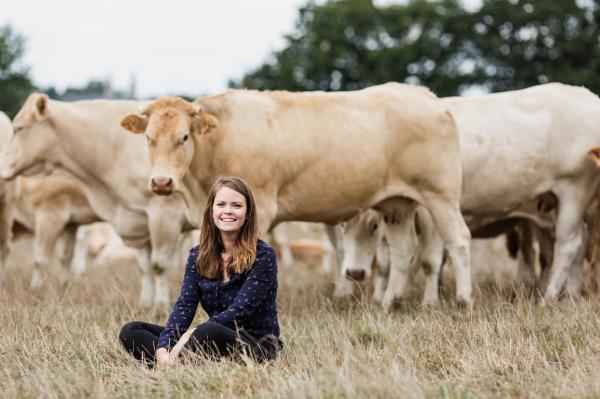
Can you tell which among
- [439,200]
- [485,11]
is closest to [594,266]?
[439,200]

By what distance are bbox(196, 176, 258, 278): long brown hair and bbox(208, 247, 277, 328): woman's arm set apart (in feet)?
0.21

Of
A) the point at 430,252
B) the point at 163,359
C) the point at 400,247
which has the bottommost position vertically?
the point at 430,252

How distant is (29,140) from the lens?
9188 millimetres

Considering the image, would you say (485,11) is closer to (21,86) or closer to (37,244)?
(21,86)

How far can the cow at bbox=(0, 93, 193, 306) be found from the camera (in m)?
9.08

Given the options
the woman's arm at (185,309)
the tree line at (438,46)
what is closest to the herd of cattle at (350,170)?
the woman's arm at (185,309)

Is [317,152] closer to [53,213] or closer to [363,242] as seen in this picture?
[363,242]

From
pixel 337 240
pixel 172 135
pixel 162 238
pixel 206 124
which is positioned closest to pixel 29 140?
pixel 162 238

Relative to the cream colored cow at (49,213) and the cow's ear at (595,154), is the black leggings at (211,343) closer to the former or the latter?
the cow's ear at (595,154)

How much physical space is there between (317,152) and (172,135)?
1289 mm

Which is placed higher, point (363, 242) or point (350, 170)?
point (350, 170)

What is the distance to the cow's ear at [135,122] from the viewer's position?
7527 millimetres

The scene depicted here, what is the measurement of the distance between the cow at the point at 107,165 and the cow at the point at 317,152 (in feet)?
5.33

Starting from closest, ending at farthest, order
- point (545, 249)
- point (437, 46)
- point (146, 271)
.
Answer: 1. point (146, 271)
2. point (545, 249)
3. point (437, 46)
